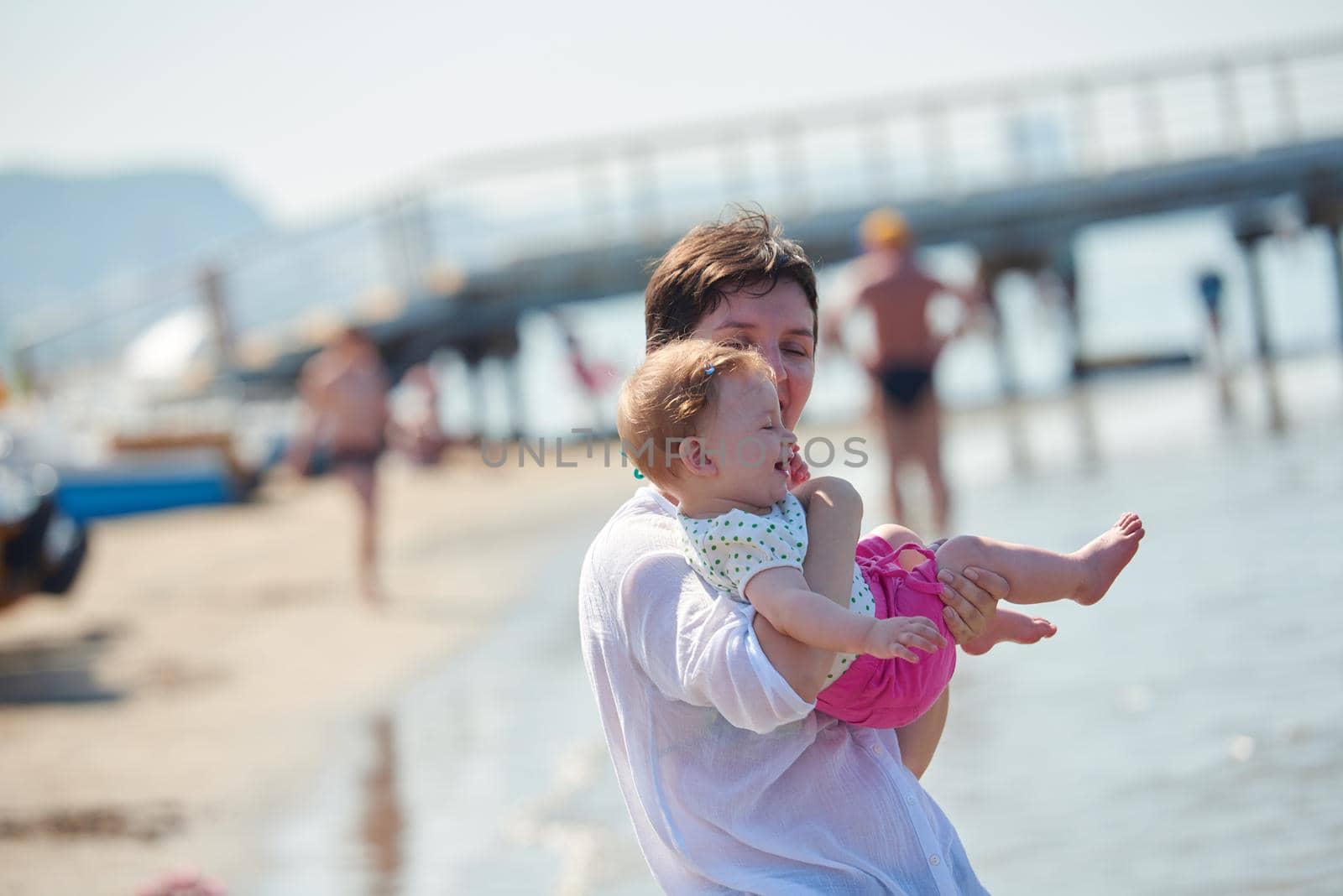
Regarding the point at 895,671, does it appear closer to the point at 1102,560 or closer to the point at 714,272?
the point at 1102,560

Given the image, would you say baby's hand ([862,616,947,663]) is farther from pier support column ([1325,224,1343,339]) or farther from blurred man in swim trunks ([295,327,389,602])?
pier support column ([1325,224,1343,339])

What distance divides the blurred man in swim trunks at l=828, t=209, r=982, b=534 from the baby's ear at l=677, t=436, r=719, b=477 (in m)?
6.51

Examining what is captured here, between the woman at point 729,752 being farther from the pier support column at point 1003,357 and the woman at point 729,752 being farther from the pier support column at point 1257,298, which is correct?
the pier support column at point 1257,298

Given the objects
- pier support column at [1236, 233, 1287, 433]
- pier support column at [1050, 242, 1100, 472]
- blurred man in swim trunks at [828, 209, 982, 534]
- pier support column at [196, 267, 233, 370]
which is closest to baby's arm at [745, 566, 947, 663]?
blurred man in swim trunks at [828, 209, 982, 534]

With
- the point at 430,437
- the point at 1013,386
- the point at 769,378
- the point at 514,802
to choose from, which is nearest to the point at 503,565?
the point at 514,802

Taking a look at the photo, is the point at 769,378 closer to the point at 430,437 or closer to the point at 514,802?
the point at 514,802

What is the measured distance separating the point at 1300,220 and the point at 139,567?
18.8 meters

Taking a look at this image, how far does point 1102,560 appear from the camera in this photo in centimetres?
202

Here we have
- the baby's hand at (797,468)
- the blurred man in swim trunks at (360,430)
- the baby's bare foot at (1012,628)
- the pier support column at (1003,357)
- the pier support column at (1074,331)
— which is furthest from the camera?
the pier support column at (1003,357)

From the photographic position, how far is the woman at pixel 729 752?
1699 millimetres

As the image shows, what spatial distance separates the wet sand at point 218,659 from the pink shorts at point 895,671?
3198mm

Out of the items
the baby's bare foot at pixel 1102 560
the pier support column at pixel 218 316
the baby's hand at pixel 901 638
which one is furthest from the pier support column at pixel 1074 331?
the baby's hand at pixel 901 638

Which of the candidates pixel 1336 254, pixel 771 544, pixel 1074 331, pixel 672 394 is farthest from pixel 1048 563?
pixel 1336 254

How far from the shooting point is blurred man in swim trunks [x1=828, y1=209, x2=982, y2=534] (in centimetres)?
823
